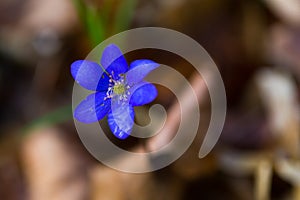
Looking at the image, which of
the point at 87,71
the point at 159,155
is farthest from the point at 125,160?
the point at 87,71

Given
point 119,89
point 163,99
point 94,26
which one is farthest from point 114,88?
point 163,99

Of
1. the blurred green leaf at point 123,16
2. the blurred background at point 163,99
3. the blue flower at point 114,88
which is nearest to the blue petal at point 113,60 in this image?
the blue flower at point 114,88

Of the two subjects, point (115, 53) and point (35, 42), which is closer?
point (115, 53)

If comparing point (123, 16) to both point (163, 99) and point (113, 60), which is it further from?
point (113, 60)

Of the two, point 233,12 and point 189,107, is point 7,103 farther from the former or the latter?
point 233,12

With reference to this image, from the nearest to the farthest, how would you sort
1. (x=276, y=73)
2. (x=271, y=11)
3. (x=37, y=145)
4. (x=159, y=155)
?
(x=159, y=155) < (x=37, y=145) < (x=276, y=73) < (x=271, y=11)

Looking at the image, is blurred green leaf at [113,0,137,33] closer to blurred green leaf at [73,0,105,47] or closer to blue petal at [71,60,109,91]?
blurred green leaf at [73,0,105,47]
